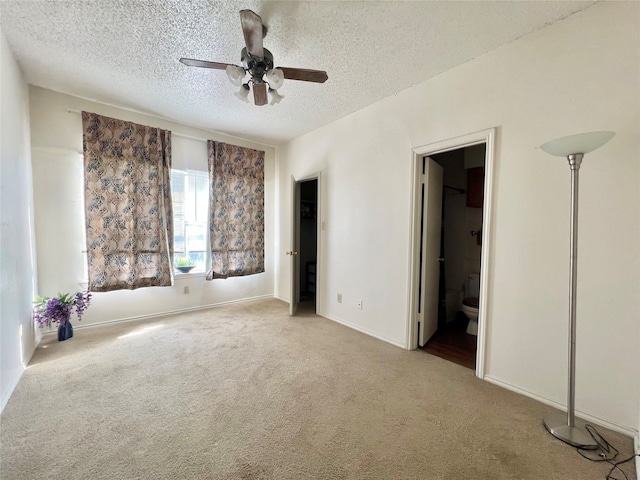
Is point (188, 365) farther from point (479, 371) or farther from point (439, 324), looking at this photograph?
point (439, 324)

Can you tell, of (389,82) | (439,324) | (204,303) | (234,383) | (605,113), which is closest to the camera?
(605,113)

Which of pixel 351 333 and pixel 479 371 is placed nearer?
pixel 479 371

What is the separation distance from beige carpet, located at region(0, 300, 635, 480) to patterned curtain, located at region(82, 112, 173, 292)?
93 centimetres

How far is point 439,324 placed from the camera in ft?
11.2

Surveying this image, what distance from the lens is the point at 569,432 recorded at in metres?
1.57

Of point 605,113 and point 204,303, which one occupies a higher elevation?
point 605,113

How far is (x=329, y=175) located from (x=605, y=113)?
8.38ft

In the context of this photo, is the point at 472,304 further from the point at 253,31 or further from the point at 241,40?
the point at 241,40

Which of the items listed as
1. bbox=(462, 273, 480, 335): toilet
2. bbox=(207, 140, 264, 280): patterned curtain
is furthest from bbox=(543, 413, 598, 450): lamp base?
bbox=(207, 140, 264, 280): patterned curtain

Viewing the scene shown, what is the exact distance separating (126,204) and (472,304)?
431 centimetres

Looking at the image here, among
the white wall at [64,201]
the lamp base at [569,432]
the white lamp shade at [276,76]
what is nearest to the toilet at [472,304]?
the lamp base at [569,432]

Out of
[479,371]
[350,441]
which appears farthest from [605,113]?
[350,441]

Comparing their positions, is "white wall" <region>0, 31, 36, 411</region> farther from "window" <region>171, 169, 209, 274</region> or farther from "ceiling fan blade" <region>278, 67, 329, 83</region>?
"ceiling fan blade" <region>278, 67, 329, 83</region>

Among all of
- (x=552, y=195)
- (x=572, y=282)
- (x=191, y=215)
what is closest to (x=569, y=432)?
(x=572, y=282)
